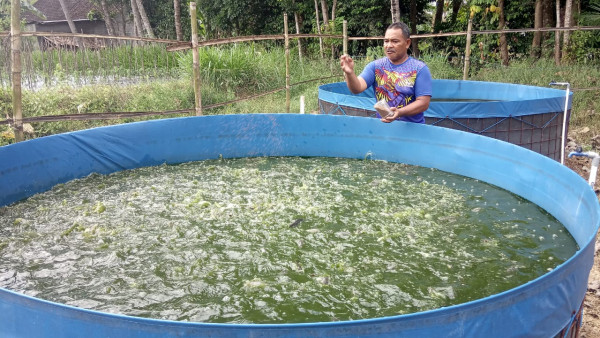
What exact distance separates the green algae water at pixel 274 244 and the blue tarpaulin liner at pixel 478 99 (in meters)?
1.26

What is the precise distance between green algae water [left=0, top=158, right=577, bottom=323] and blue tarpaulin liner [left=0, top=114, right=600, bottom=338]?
0.67 ft

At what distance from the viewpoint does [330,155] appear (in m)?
5.09

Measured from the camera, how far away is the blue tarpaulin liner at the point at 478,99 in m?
5.32

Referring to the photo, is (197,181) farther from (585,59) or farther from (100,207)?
(585,59)

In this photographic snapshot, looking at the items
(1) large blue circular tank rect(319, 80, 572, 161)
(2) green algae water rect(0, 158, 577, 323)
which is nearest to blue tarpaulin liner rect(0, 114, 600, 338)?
(2) green algae water rect(0, 158, 577, 323)

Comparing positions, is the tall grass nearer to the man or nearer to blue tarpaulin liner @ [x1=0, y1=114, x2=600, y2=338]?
blue tarpaulin liner @ [x1=0, y1=114, x2=600, y2=338]

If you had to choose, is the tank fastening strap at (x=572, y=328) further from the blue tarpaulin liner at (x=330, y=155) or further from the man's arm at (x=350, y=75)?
the man's arm at (x=350, y=75)

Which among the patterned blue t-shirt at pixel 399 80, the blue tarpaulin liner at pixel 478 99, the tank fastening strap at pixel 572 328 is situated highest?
the patterned blue t-shirt at pixel 399 80

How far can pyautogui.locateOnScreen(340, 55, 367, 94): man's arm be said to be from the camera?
151 inches

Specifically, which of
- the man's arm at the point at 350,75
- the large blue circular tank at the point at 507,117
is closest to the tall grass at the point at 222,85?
the large blue circular tank at the point at 507,117

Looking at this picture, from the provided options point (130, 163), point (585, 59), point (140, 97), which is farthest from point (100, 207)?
point (585, 59)

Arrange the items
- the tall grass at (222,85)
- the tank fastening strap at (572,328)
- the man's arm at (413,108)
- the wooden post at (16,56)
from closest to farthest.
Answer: the tank fastening strap at (572,328) → the man's arm at (413,108) → the wooden post at (16,56) → the tall grass at (222,85)

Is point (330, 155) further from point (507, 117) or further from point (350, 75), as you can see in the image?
point (507, 117)

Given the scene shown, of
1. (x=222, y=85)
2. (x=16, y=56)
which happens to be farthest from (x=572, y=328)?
(x=222, y=85)
